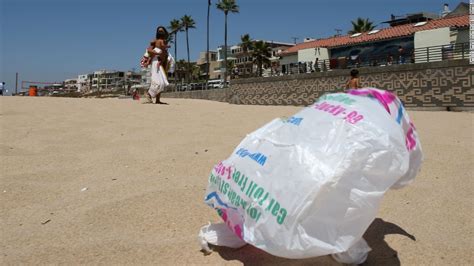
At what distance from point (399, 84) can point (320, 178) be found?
48.5 ft

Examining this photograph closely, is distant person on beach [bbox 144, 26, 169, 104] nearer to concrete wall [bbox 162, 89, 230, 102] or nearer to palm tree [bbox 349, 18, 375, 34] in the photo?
concrete wall [bbox 162, 89, 230, 102]

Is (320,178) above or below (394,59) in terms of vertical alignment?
below

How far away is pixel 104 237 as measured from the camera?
2.21 metres

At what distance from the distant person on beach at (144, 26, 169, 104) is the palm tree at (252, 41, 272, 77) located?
42290 millimetres

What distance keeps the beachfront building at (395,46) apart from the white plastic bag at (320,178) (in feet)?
46.2

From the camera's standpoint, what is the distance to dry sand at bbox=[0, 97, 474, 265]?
6.68 feet

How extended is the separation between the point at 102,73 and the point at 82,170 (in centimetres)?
12946

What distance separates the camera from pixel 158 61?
9.12 meters

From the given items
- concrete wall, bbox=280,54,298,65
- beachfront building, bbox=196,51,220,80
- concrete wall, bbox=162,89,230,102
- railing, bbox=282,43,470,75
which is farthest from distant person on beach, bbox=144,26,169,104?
beachfront building, bbox=196,51,220,80

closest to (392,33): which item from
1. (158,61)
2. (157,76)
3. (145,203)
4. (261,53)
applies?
(158,61)

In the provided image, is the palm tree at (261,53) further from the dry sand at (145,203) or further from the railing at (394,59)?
the dry sand at (145,203)

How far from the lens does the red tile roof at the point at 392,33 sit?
23.0m

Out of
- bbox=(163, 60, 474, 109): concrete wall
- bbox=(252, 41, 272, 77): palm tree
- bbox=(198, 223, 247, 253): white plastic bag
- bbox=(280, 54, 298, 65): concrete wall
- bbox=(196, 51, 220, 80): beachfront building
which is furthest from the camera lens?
bbox=(196, 51, 220, 80): beachfront building

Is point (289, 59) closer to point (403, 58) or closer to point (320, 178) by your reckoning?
point (403, 58)
